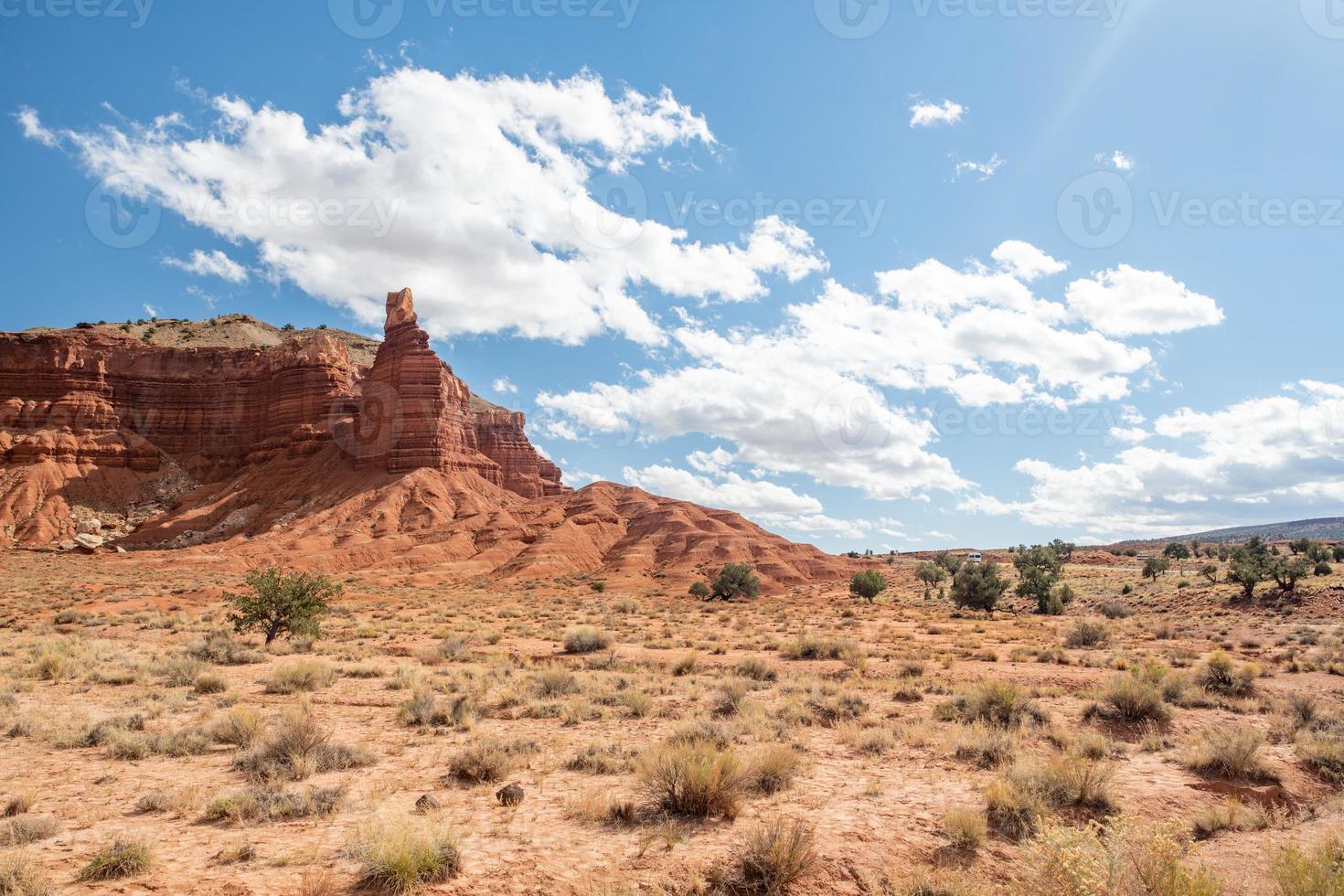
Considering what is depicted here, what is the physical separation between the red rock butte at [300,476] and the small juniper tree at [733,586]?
8633 mm

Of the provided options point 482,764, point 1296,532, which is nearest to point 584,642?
point 482,764

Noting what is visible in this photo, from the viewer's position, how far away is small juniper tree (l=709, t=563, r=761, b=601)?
163 ft

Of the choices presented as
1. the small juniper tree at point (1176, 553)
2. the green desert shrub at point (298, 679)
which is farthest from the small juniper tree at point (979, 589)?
the small juniper tree at point (1176, 553)

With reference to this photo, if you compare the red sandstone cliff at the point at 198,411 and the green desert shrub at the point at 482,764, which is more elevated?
the red sandstone cliff at the point at 198,411

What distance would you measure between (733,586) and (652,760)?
41.6 m

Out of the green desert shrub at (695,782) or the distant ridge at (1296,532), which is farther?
the distant ridge at (1296,532)

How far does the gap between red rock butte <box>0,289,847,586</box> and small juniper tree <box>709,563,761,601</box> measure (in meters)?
8.63

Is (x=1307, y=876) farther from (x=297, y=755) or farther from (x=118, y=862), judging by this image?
(x=297, y=755)

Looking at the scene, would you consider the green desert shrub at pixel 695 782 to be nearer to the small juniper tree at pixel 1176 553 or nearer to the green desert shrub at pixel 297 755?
the green desert shrub at pixel 297 755

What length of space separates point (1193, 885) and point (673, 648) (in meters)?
18.9

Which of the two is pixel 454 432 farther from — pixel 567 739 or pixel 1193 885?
pixel 1193 885

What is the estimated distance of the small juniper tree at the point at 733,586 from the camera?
163ft

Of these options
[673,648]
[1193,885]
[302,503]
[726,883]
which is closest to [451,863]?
[726,883]

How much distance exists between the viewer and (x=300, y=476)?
7950 centimetres
